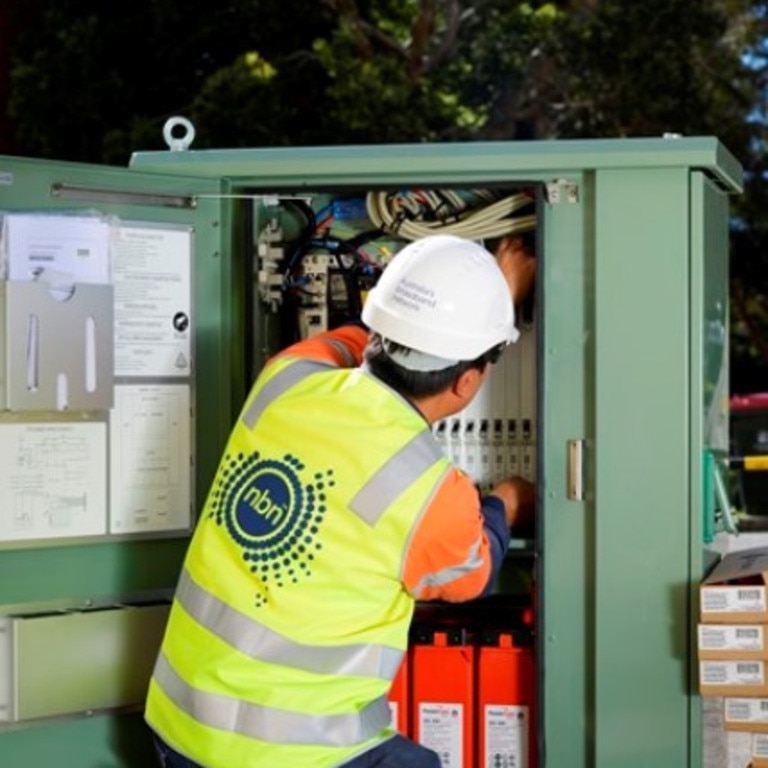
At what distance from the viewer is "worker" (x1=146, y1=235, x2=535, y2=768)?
3205 millimetres

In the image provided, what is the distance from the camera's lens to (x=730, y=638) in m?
3.92

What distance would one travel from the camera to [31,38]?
1656 centimetres

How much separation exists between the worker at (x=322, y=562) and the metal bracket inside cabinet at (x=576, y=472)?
0.68 metres

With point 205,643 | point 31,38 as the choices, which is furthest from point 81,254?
point 31,38

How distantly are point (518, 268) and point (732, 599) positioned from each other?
1.00 meters

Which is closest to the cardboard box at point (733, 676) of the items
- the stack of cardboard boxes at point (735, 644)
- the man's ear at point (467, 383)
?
the stack of cardboard boxes at point (735, 644)

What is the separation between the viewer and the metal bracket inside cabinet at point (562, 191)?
4.06m

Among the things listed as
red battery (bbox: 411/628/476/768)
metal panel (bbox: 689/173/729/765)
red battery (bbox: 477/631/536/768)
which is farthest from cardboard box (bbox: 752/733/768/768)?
red battery (bbox: 411/628/476/768)

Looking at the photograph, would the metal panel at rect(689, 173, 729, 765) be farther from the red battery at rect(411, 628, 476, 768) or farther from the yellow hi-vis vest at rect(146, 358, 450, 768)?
the yellow hi-vis vest at rect(146, 358, 450, 768)

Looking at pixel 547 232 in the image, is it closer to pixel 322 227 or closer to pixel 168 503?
pixel 322 227

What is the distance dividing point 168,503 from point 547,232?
1.16m

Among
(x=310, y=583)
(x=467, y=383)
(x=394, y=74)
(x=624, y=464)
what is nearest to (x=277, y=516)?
(x=310, y=583)

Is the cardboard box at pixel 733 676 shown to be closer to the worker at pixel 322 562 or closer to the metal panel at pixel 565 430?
the metal panel at pixel 565 430

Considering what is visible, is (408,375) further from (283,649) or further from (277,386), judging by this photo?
(283,649)
